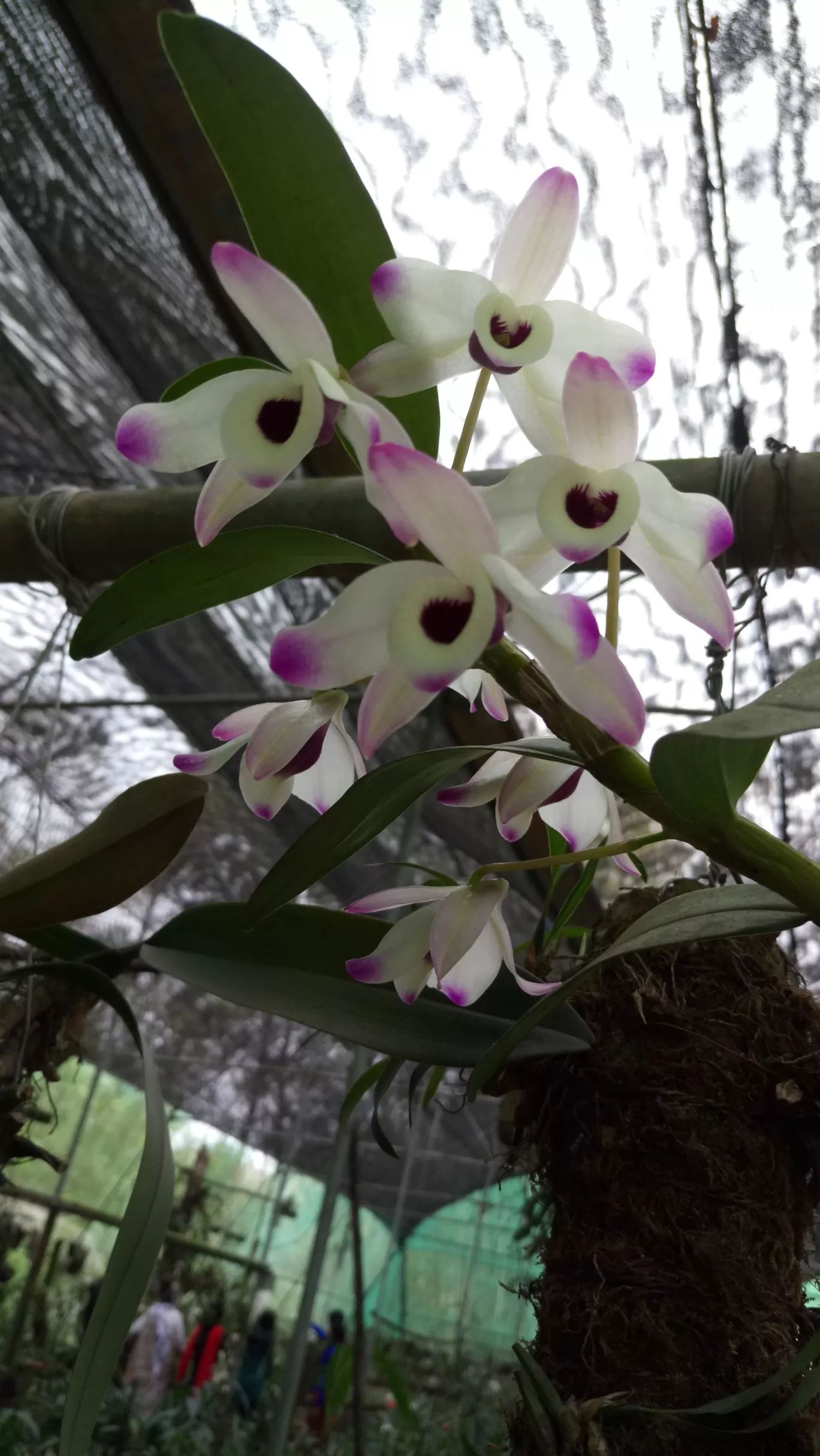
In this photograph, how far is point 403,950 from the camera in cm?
45

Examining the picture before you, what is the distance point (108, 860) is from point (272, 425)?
32 centimetres

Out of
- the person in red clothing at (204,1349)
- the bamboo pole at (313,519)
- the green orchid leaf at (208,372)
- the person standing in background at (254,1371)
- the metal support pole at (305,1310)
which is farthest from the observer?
the person in red clothing at (204,1349)

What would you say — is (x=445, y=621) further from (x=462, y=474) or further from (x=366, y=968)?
(x=366, y=968)

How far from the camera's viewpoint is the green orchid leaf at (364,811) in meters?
0.40

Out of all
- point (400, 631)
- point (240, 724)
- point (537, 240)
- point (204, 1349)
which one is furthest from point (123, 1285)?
point (204, 1349)

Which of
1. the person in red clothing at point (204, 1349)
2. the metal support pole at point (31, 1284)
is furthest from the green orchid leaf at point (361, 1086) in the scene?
the person in red clothing at point (204, 1349)

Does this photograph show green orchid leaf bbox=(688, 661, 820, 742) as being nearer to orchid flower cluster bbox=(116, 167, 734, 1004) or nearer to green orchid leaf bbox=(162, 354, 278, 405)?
orchid flower cluster bbox=(116, 167, 734, 1004)

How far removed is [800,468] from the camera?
0.77 m

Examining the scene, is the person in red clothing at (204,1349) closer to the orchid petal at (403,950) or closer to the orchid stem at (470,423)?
the orchid petal at (403,950)

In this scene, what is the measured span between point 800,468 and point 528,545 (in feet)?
1.74

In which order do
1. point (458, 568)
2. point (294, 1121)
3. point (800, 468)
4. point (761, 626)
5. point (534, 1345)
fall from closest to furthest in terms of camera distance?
point (458, 568), point (534, 1345), point (800, 468), point (761, 626), point (294, 1121)

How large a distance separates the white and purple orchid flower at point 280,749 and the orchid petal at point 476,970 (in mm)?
99

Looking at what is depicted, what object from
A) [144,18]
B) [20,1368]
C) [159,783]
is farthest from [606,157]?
[20,1368]

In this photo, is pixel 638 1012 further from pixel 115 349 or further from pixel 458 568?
pixel 115 349
